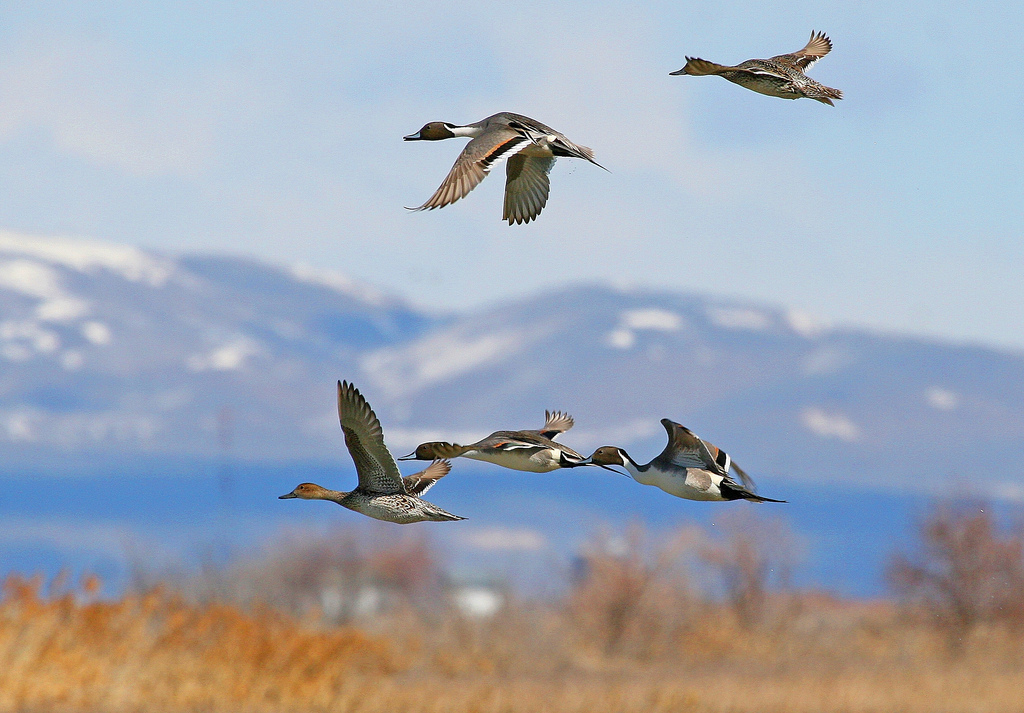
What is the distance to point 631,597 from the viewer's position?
43.2 meters

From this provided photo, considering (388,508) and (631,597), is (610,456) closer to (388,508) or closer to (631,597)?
(388,508)

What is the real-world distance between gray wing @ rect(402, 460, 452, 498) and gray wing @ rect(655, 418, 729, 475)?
731mm

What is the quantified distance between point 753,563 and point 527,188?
4562 centimetres

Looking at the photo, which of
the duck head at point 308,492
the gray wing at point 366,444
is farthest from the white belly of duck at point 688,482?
the duck head at point 308,492

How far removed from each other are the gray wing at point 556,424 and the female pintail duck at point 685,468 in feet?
0.78

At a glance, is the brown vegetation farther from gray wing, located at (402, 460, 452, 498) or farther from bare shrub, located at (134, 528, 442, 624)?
gray wing, located at (402, 460, 452, 498)

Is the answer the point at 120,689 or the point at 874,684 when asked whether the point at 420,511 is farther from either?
the point at 874,684

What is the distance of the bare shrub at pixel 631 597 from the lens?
1688 inches

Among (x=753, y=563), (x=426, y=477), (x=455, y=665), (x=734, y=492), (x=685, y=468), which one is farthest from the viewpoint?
(x=753, y=563)

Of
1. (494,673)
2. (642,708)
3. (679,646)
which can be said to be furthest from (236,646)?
(679,646)

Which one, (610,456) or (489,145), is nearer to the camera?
(610,456)

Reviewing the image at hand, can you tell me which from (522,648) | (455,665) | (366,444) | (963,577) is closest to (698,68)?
(366,444)

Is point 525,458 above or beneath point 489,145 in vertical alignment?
beneath

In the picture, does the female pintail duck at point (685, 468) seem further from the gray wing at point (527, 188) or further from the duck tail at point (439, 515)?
the gray wing at point (527, 188)
